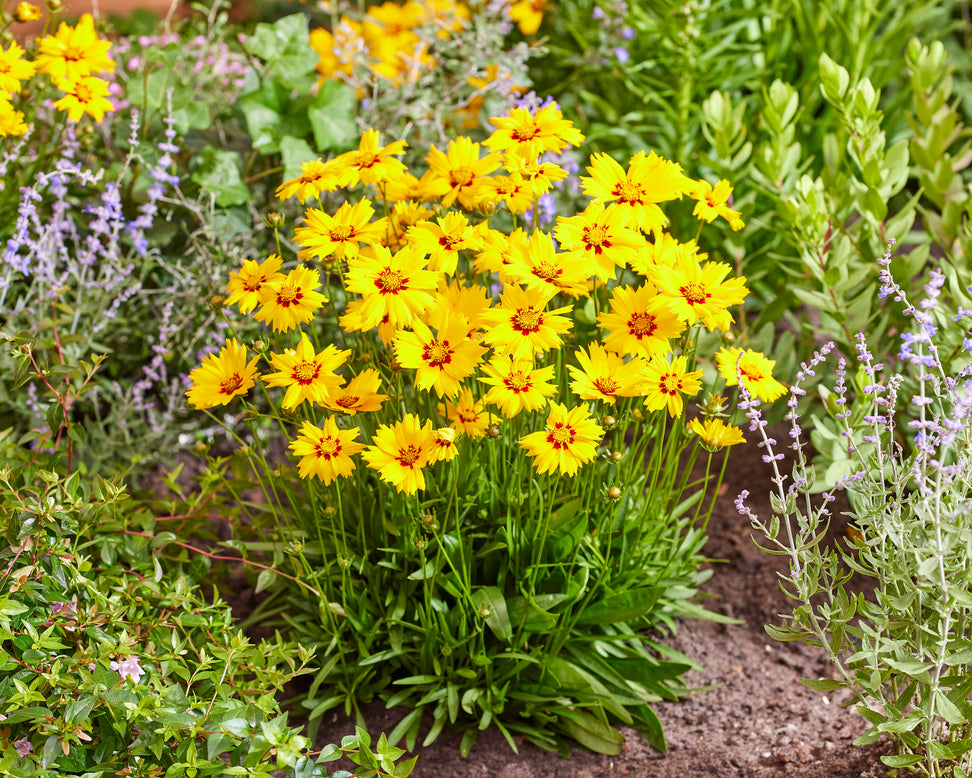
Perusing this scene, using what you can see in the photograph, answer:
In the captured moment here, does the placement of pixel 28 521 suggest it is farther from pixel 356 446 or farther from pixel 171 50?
pixel 171 50

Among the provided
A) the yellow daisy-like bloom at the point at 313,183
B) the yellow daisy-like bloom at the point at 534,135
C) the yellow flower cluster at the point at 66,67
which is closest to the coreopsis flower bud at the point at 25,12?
the yellow flower cluster at the point at 66,67

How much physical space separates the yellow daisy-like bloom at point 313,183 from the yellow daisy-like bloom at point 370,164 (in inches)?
0.7

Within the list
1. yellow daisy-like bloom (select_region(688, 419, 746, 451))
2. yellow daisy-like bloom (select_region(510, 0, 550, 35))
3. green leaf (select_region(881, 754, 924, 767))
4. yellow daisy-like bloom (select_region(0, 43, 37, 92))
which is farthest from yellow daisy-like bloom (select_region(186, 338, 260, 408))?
yellow daisy-like bloom (select_region(510, 0, 550, 35))

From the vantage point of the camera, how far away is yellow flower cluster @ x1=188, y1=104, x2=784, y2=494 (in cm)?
129

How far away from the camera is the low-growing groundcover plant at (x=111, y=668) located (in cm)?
124

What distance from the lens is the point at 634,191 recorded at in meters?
1.41

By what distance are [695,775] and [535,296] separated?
0.92 m

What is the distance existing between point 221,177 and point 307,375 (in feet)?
4.27

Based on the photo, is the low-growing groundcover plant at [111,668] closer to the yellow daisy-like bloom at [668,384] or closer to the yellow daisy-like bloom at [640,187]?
the yellow daisy-like bloom at [668,384]

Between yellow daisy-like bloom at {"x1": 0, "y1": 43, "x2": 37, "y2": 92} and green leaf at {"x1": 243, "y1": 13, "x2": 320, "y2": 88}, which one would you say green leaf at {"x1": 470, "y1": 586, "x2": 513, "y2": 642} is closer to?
yellow daisy-like bloom at {"x1": 0, "y1": 43, "x2": 37, "y2": 92}

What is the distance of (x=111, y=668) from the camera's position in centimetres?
134

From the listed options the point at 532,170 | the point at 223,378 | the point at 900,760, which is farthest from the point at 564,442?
the point at 900,760

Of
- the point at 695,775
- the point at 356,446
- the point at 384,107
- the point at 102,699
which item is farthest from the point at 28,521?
the point at 384,107

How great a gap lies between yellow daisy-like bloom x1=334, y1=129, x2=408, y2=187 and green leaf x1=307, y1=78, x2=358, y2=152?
3.15ft
